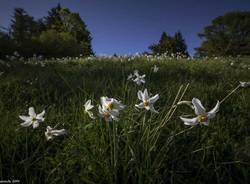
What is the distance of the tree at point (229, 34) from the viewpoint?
35.8m

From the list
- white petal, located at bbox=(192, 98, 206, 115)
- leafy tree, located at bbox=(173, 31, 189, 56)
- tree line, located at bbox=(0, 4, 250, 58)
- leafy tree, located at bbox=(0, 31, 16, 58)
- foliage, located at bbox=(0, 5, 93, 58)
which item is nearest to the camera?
white petal, located at bbox=(192, 98, 206, 115)

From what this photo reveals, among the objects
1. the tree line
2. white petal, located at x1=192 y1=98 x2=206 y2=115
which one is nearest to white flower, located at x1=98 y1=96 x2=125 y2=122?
white petal, located at x1=192 y1=98 x2=206 y2=115

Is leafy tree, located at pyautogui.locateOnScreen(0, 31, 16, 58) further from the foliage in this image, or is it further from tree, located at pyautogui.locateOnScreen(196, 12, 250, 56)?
tree, located at pyautogui.locateOnScreen(196, 12, 250, 56)

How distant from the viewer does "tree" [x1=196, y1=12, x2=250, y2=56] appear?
35.8 m

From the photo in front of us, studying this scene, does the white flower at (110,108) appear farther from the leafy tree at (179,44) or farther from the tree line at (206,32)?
the leafy tree at (179,44)

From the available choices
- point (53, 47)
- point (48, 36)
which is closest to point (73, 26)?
point (48, 36)

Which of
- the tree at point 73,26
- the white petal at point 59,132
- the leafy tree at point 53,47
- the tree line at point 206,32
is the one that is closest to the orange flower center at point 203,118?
the white petal at point 59,132

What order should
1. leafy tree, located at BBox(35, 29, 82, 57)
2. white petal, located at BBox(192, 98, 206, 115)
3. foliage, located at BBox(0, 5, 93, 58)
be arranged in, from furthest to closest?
leafy tree, located at BBox(35, 29, 82, 57) < foliage, located at BBox(0, 5, 93, 58) < white petal, located at BBox(192, 98, 206, 115)

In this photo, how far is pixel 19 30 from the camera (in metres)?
33.5

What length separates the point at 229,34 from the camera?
37.1 m

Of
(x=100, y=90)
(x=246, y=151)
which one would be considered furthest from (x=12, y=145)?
(x=246, y=151)

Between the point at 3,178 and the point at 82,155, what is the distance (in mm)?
501

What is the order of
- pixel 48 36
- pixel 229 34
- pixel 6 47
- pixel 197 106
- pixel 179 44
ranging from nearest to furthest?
pixel 197 106, pixel 6 47, pixel 48 36, pixel 229 34, pixel 179 44

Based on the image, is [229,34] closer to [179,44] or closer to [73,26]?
[179,44]
